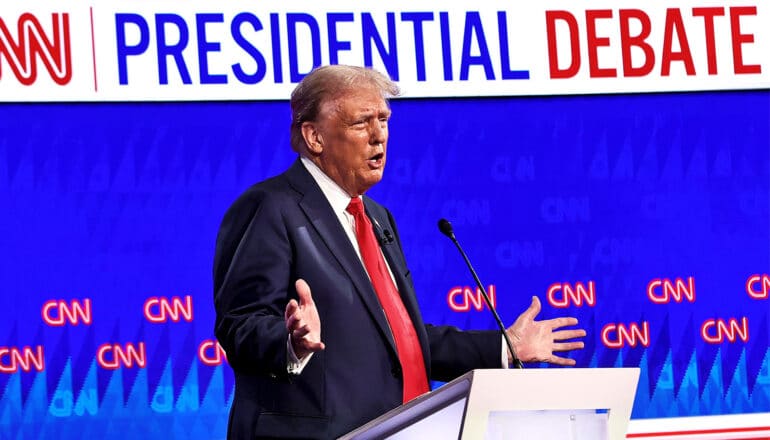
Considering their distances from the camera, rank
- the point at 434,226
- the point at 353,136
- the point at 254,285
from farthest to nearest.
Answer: the point at 434,226, the point at 353,136, the point at 254,285

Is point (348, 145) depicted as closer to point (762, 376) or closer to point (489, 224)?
point (489, 224)

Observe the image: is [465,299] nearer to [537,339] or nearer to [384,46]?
[384,46]

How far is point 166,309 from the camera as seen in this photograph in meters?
3.08

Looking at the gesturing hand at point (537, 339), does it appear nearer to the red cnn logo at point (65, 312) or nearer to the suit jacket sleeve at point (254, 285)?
the suit jacket sleeve at point (254, 285)

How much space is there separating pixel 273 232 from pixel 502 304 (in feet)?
4.33

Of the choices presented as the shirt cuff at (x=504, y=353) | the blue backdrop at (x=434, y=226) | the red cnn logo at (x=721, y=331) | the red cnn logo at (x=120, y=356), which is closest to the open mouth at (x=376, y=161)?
the shirt cuff at (x=504, y=353)

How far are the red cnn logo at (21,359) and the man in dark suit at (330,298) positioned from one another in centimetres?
116

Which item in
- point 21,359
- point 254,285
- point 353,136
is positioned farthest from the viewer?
point 21,359

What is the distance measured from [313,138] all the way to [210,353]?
1.08m

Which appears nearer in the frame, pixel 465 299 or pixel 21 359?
pixel 21 359

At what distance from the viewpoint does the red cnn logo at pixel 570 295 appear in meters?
3.22

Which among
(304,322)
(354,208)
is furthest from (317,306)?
(304,322)

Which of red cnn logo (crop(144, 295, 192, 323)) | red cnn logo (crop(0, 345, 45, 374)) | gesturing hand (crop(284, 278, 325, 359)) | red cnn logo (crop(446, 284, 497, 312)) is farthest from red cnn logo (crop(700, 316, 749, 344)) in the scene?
gesturing hand (crop(284, 278, 325, 359))

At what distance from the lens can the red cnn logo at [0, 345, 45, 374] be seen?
300 centimetres
